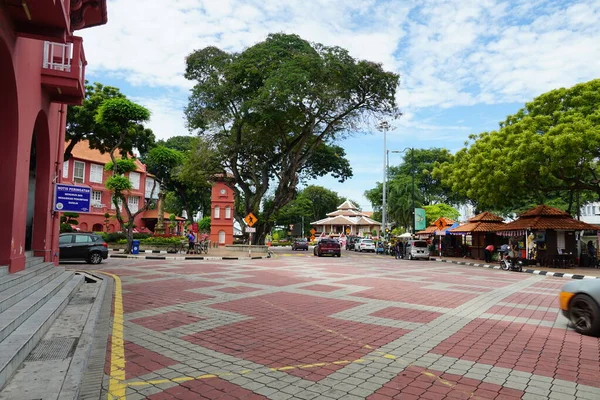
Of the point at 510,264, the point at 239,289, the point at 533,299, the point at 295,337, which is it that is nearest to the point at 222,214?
the point at 510,264

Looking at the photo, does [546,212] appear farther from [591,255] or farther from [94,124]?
[94,124]

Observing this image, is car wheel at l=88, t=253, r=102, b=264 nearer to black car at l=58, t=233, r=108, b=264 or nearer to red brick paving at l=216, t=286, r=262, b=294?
black car at l=58, t=233, r=108, b=264

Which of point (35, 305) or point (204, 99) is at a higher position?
point (204, 99)

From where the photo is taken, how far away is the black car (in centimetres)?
1856


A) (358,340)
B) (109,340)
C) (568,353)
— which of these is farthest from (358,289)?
(109,340)

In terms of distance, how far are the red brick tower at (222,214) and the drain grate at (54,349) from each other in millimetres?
38870

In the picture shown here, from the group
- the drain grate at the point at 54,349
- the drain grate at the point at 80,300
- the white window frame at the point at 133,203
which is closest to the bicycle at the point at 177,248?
the white window frame at the point at 133,203

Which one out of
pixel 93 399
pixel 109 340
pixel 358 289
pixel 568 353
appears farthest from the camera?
pixel 358 289

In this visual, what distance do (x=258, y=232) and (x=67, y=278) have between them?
84.0 feet

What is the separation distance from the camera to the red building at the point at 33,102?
23.2 ft

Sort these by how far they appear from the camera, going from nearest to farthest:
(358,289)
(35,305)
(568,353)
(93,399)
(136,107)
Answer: (93,399) < (568,353) < (35,305) < (358,289) < (136,107)

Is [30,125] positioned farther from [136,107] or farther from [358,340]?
[136,107]

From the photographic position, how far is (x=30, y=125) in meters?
9.10

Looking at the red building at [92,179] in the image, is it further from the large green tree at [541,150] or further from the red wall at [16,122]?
the red wall at [16,122]
